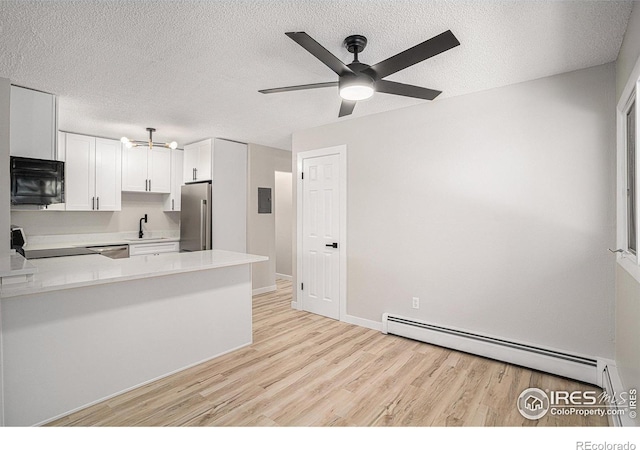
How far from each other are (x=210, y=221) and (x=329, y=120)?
223 centimetres

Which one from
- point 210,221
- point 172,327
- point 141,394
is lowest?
point 141,394

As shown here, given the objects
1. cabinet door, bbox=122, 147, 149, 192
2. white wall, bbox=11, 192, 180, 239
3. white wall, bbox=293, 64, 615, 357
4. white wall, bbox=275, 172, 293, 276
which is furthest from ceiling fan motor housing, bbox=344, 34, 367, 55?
white wall, bbox=275, 172, 293, 276

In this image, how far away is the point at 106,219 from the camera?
4887mm

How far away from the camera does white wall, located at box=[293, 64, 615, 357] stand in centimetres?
240

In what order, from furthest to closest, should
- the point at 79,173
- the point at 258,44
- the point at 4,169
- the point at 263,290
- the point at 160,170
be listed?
the point at 263,290 → the point at 160,170 → the point at 79,173 → the point at 4,169 → the point at 258,44

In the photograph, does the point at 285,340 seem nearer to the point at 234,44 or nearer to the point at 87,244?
the point at 234,44

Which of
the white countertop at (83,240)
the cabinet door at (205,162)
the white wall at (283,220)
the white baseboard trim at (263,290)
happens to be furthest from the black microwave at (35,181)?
the white wall at (283,220)

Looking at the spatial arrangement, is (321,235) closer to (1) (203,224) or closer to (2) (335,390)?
(1) (203,224)

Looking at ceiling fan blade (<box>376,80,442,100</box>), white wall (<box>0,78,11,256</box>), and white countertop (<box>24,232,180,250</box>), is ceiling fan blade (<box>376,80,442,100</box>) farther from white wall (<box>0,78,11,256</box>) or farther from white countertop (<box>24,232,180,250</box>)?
white countertop (<box>24,232,180,250</box>)

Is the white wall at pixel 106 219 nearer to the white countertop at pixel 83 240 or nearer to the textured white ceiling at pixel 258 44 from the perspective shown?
the white countertop at pixel 83 240

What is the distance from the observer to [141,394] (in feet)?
7.43

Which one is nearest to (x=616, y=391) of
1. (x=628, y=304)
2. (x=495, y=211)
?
(x=628, y=304)

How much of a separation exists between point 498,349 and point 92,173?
5261 mm

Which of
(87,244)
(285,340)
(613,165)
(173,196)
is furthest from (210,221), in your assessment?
(613,165)
